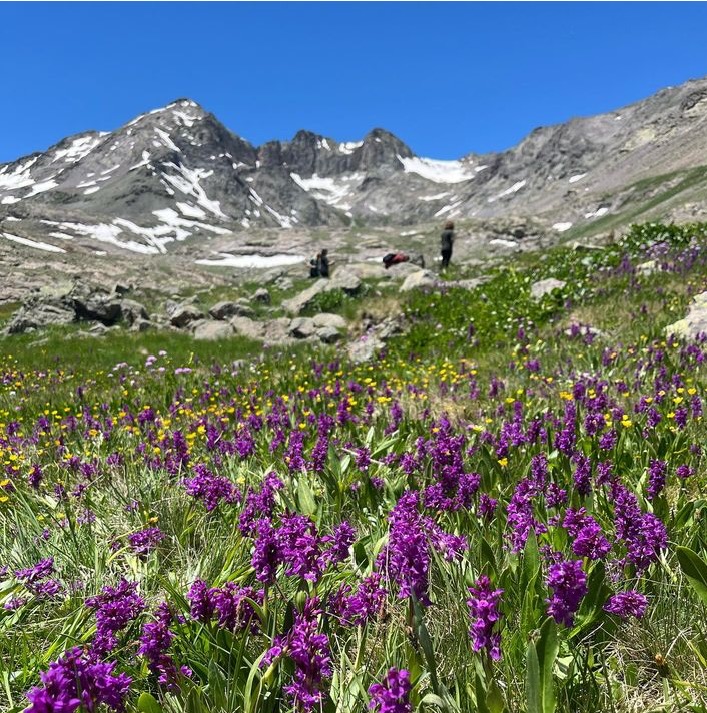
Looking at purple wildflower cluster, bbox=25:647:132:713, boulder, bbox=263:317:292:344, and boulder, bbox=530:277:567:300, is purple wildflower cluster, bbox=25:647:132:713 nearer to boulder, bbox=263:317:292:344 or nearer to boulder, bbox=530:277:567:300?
boulder, bbox=530:277:567:300

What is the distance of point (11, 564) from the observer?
10.5ft

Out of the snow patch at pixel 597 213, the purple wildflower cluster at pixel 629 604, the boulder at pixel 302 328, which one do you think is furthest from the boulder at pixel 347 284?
the snow patch at pixel 597 213

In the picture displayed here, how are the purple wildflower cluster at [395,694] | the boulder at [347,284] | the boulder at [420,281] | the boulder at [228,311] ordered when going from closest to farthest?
the purple wildflower cluster at [395,694] < the boulder at [420,281] < the boulder at [347,284] < the boulder at [228,311]

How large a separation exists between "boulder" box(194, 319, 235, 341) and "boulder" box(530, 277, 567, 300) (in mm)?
8432

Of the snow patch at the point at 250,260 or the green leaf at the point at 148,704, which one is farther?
the snow patch at the point at 250,260

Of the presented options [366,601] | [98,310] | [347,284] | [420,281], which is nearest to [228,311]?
[347,284]

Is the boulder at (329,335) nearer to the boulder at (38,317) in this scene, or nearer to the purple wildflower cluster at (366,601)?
the purple wildflower cluster at (366,601)

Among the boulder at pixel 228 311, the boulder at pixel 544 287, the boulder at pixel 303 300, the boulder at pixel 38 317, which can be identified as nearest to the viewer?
the boulder at pixel 544 287

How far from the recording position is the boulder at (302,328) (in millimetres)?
15000

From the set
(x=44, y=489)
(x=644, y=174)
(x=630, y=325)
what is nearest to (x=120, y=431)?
(x=44, y=489)

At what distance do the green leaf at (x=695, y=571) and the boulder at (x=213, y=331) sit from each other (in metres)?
14.7

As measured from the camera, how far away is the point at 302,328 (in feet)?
49.8

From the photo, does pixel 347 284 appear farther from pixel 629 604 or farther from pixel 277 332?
pixel 629 604

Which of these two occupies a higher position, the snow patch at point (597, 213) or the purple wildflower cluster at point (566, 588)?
the snow patch at point (597, 213)
